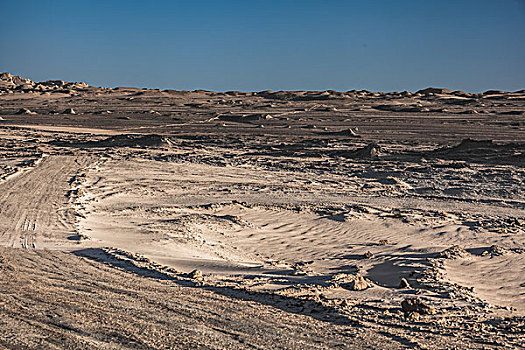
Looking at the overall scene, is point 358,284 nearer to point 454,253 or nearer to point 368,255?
point 368,255

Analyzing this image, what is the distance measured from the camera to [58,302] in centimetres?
576

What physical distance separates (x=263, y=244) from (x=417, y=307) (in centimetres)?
423

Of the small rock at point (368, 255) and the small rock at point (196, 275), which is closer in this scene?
the small rock at point (196, 275)

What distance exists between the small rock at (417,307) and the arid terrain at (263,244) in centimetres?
1

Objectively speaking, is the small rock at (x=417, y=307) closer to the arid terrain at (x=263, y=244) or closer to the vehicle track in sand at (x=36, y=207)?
the arid terrain at (x=263, y=244)

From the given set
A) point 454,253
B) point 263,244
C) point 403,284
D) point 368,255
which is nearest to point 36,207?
point 263,244

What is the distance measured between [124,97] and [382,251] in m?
51.1

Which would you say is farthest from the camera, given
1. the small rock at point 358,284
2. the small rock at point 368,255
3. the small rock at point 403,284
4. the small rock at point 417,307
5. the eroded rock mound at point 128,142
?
the eroded rock mound at point 128,142

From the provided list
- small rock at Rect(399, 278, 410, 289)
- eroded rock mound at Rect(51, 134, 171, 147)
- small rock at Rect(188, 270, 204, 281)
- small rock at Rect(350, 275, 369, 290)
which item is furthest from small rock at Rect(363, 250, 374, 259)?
eroded rock mound at Rect(51, 134, 171, 147)

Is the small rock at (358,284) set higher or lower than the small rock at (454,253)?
higher

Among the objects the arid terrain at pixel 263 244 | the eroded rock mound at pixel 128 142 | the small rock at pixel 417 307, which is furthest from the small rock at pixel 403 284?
the eroded rock mound at pixel 128 142

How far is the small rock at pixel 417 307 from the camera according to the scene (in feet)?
18.7

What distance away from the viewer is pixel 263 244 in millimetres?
9688

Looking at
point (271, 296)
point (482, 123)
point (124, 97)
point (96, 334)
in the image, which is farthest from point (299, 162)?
point (124, 97)
